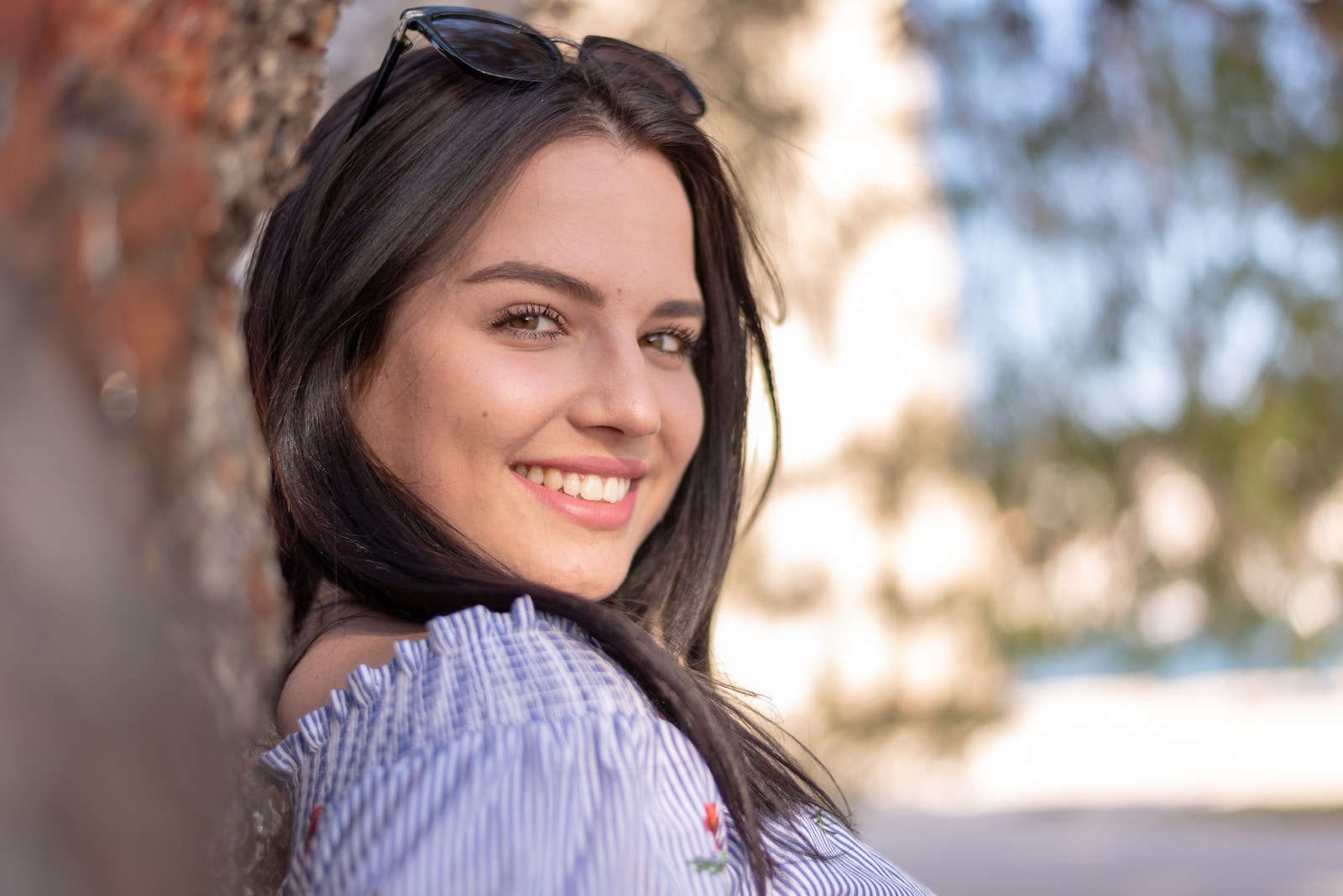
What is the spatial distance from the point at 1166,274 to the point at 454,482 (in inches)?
136

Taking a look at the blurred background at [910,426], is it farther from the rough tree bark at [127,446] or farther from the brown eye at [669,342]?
the brown eye at [669,342]

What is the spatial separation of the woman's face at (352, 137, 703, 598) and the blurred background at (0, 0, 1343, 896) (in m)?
0.36

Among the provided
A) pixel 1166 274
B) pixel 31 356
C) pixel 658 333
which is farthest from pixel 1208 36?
pixel 31 356

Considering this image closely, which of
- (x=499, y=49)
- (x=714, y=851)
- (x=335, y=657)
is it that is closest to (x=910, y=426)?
(x=499, y=49)

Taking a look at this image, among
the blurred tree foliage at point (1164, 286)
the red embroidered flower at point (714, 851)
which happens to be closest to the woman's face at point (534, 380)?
the red embroidered flower at point (714, 851)

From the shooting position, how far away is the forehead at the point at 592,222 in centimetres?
151

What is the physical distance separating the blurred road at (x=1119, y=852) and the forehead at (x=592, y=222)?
4360mm

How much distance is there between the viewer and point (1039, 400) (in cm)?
493

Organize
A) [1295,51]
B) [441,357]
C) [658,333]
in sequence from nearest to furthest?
1. [441,357]
2. [658,333]
3. [1295,51]

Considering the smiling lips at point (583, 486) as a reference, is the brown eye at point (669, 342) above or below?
above

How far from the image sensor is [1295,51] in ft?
11.9

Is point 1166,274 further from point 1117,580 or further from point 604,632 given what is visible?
point 604,632

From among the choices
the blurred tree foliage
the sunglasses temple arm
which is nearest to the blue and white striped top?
the sunglasses temple arm

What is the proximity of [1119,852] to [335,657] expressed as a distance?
17.7 ft
